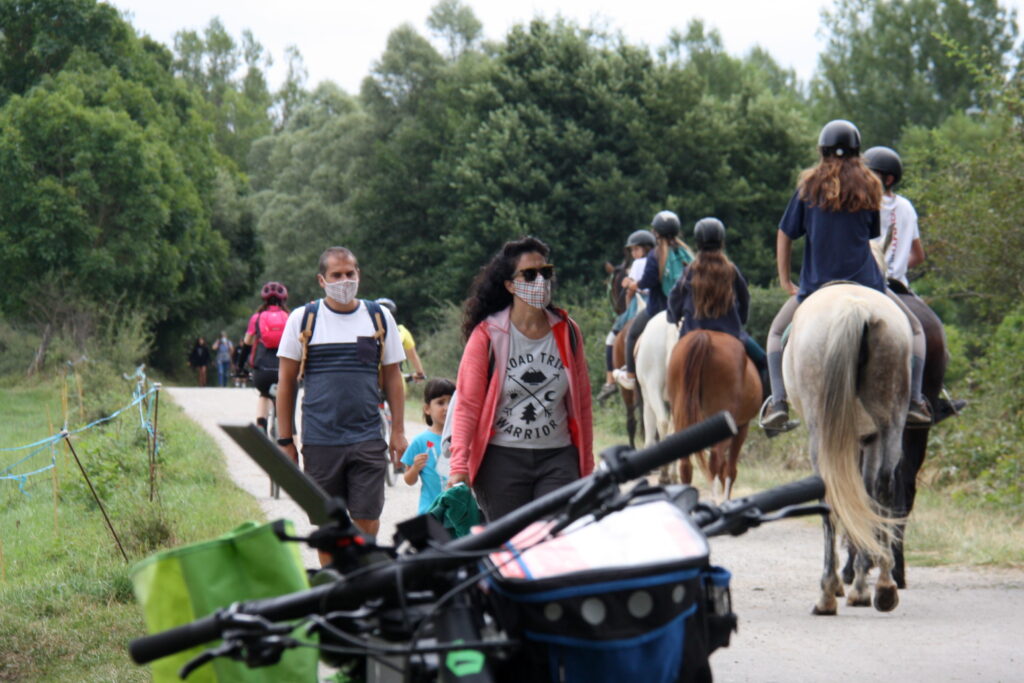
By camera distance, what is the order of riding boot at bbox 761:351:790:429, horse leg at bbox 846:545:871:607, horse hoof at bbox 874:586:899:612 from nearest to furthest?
horse hoof at bbox 874:586:899:612, horse leg at bbox 846:545:871:607, riding boot at bbox 761:351:790:429

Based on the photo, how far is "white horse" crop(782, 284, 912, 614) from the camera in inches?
333

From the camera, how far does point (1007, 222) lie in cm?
1591

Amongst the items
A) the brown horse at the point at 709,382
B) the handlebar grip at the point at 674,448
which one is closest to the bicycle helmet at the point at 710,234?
the brown horse at the point at 709,382

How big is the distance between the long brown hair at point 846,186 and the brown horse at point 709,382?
401 cm

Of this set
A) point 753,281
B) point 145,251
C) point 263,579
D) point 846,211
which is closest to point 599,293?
point 753,281

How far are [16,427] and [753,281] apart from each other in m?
29.2

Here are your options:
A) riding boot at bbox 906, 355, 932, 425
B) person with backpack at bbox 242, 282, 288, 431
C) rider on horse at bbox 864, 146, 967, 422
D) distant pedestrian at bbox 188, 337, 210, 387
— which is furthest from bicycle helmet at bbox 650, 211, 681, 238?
distant pedestrian at bbox 188, 337, 210, 387

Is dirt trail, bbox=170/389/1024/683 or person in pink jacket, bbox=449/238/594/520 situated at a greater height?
person in pink jacket, bbox=449/238/594/520

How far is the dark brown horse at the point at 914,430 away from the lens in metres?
9.35

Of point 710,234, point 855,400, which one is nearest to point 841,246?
point 855,400

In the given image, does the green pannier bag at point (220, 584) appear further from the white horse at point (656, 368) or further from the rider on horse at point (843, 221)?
the white horse at point (656, 368)

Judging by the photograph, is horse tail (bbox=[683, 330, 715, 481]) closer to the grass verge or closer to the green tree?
the grass verge

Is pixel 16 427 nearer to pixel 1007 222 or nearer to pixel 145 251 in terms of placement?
pixel 1007 222

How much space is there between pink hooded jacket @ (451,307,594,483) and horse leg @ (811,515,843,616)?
223 centimetres
